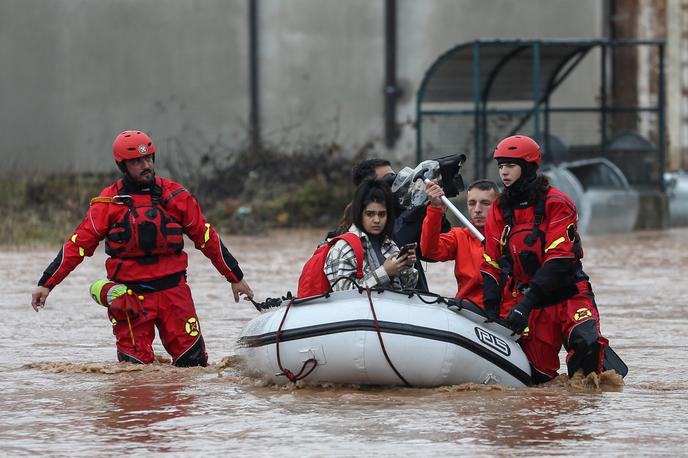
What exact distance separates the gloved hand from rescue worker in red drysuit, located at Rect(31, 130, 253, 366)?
1750 millimetres

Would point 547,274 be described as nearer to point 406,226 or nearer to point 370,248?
point 370,248

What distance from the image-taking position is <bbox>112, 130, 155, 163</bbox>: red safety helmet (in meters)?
8.73

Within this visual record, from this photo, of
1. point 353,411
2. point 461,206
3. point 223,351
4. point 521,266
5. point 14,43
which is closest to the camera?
point 353,411

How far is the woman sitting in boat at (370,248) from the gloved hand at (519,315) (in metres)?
0.60

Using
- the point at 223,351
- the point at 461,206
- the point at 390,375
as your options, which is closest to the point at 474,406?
the point at 390,375

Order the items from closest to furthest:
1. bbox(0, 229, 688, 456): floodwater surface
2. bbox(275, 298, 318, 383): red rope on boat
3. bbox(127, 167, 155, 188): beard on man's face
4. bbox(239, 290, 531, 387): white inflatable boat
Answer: bbox(0, 229, 688, 456): floodwater surface
bbox(239, 290, 531, 387): white inflatable boat
bbox(275, 298, 318, 383): red rope on boat
bbox(127, 167, 155, 188): beard on man's face

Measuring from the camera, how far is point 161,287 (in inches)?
348

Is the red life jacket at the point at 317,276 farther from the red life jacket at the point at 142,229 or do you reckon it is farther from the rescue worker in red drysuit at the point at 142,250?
the red life jacket at the point at 142,229

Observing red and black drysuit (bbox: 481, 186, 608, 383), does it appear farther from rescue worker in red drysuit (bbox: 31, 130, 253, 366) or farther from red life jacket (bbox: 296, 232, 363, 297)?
rescue worker in red drysuit (bbox: 31, 130, 253, 366)

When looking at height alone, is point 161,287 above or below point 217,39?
below

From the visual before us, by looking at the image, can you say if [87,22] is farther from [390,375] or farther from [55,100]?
[390,375]

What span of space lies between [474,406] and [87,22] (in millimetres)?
17151

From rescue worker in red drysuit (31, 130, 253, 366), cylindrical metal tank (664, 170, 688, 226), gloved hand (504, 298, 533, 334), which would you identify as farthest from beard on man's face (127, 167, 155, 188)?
cylindrical metal tank (664, 170, 688, 226)

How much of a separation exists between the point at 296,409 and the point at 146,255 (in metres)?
1.57
